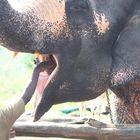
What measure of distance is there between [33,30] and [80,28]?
0.78ft

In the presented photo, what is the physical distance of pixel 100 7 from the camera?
2.35 m

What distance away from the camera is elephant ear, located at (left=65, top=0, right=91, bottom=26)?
2.26m

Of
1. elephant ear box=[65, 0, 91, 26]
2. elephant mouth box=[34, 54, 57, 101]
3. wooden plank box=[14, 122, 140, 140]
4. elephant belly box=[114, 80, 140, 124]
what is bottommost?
wooden plank box=[14, 122, 140, 140]

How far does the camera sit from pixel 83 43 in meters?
2.25

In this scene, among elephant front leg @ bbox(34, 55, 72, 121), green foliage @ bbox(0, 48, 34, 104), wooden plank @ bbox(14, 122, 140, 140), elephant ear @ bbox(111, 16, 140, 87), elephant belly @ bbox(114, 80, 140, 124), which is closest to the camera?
wooden plank @ bbox(14, 122, 140, 140)

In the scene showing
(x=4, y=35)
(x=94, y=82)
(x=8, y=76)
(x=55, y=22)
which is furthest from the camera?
(x=8, y=76)

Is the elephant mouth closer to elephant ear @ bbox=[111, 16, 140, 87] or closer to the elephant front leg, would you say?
the elephant front leg

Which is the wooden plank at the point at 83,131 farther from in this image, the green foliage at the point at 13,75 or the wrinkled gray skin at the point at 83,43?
the green foliage at the point at 13,75

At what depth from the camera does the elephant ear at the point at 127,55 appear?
91.8 inches

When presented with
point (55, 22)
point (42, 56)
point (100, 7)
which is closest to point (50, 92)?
point (42, 56)

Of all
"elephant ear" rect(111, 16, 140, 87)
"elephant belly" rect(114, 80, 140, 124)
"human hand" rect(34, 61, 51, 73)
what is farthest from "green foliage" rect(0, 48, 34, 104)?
"human hand" rect(34, 61, 51, 73)

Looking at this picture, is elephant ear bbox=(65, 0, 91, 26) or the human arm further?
elephant ear bbox=(65, 0, 91, 26)

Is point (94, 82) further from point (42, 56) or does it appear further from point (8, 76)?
point (8, 76)

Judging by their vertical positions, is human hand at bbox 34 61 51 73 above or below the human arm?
above
